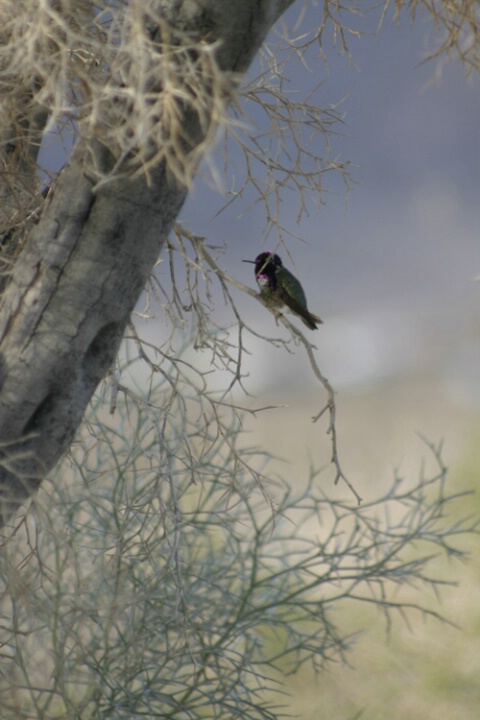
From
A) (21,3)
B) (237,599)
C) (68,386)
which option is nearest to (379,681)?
(237,599)

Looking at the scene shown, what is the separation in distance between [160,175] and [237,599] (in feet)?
3.08

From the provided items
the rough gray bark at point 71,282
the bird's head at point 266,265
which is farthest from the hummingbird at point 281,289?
the rough gray bark at point 71,282

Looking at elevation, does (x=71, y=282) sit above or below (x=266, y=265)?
below

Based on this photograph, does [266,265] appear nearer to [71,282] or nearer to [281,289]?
[281,289]

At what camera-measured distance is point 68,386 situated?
2.12 ft

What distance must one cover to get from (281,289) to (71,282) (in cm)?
46

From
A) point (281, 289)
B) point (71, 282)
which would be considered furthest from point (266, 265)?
point (71, 282)

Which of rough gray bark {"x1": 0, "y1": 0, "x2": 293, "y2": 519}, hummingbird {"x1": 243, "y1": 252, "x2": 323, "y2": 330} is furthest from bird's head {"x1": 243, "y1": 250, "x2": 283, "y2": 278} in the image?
rough gray bark {"x1": 0, "y1": 0, "x2": 293, "y2": 519}

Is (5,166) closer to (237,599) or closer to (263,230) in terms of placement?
(263,230)

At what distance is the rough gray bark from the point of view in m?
0.62

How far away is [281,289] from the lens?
1.05m

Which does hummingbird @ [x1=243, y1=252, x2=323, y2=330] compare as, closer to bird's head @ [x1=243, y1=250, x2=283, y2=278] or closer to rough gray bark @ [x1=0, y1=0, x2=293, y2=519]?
bird's head @ [x1=243, y1=250, x2=283, y2=278]

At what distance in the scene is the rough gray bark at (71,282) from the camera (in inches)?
24.5

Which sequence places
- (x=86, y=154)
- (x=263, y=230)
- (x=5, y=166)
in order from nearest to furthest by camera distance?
(x=86, y=154) → (x=5, y=166) → (x=263, y=230)
